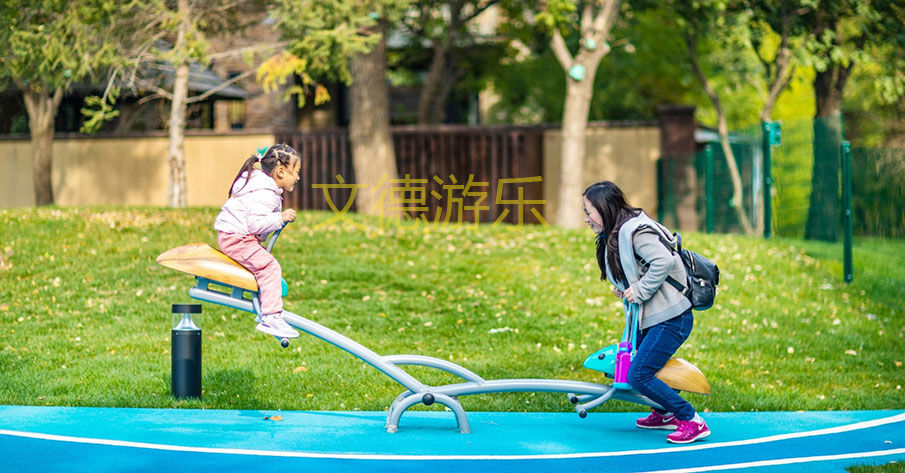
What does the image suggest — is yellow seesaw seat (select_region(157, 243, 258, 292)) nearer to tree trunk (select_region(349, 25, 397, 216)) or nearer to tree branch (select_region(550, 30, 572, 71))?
tree trunk (select_region(349, 25, 397, 216))

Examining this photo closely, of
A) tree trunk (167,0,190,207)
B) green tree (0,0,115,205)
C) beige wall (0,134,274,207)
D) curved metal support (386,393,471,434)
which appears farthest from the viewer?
beige wall (0,134,274,207)

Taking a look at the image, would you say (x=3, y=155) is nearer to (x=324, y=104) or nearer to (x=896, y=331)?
(x=324, y=104)

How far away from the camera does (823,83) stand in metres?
23.4

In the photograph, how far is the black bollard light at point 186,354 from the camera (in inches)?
338

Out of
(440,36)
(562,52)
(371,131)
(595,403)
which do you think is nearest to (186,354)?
(595,403)

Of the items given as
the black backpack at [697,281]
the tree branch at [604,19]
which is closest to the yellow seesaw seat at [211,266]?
the black backpack at [697,281]

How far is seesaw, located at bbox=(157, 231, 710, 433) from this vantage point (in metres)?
6.97

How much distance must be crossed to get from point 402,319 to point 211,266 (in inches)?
214

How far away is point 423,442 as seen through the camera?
7.27 metres

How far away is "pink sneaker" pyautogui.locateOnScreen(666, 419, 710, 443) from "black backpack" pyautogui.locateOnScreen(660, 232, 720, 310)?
0.83 meters

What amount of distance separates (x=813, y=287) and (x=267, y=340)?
7187 mm

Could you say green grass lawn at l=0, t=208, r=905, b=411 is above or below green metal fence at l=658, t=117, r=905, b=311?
below

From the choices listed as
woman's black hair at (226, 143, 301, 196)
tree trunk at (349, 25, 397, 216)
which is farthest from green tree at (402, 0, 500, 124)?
woman's black hair at (226, 143, 301, 196)

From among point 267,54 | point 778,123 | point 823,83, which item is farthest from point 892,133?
point 267,54
